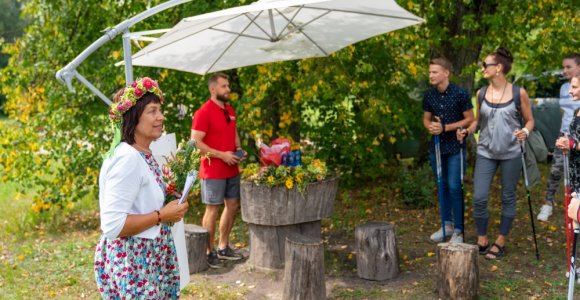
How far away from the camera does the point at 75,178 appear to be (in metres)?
8.58

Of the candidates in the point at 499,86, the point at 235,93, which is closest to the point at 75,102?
the point at 235,93

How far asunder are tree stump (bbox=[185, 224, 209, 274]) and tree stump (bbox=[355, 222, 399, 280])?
157 cm

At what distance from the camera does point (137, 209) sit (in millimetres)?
2996

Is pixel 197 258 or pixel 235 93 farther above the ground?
pixel 235 93

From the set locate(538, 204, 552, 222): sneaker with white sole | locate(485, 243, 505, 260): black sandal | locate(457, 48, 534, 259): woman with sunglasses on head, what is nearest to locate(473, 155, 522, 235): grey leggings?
locate(457, 48, 534, 259): woman with sunglasses on head

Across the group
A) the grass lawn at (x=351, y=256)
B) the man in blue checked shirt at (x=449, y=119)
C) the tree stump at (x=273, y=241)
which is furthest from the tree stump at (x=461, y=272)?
the tree stump at (x=273, y=241)

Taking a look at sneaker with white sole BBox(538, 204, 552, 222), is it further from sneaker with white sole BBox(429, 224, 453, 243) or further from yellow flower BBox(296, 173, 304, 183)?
yellow flower BBox(296, 173, 304, 183)

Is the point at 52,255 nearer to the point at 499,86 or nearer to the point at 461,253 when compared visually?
the point at 461,253

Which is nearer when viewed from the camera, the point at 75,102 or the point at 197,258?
the point at 197,258

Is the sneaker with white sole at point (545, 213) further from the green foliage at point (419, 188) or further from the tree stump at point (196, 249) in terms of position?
the tree stump at point (196, 249)

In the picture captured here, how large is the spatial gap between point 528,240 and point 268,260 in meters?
2.87

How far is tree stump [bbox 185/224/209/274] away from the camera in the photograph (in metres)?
6.06

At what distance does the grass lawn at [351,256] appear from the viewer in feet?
17.7

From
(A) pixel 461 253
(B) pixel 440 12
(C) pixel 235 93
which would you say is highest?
(B) pixel 440 12
